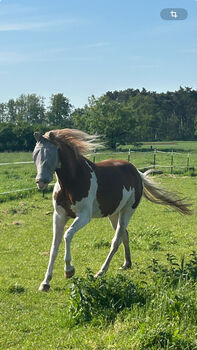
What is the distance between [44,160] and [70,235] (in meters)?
1.05

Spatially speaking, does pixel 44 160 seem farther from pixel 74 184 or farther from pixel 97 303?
pixel 97 303

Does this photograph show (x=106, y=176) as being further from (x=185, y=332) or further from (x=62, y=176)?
(x=185, y=332)

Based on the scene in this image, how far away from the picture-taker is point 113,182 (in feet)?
21.3

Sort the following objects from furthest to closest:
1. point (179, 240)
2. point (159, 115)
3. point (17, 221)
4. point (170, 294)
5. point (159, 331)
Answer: point (159, 115)
point (17, 221)
point (179, 240)
point (170, 294)
point (159, 331)

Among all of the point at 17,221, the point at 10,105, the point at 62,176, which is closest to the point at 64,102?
the point at 10,105

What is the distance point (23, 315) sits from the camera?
5.04 m

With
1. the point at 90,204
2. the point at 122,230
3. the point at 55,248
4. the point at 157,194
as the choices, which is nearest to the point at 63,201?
the point at 90,204

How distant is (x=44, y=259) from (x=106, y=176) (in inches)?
91.3

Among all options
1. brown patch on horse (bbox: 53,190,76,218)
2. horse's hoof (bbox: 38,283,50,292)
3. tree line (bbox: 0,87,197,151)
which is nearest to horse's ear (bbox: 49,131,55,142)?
brown patch on horse (bbox: 53,190,76,218)

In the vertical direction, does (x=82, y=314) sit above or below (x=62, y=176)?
below

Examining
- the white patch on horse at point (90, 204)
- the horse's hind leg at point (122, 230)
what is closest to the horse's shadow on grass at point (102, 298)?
the white patch on horse at point (90, 204)

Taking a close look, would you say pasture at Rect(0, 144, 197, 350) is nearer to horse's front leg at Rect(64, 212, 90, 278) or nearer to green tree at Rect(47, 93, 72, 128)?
horse's front leg at Rect(64, 212, 90, 278)

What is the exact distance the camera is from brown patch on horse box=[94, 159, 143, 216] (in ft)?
20.5

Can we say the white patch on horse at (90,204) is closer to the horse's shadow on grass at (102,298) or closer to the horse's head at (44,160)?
the horse's head at (44,160)
